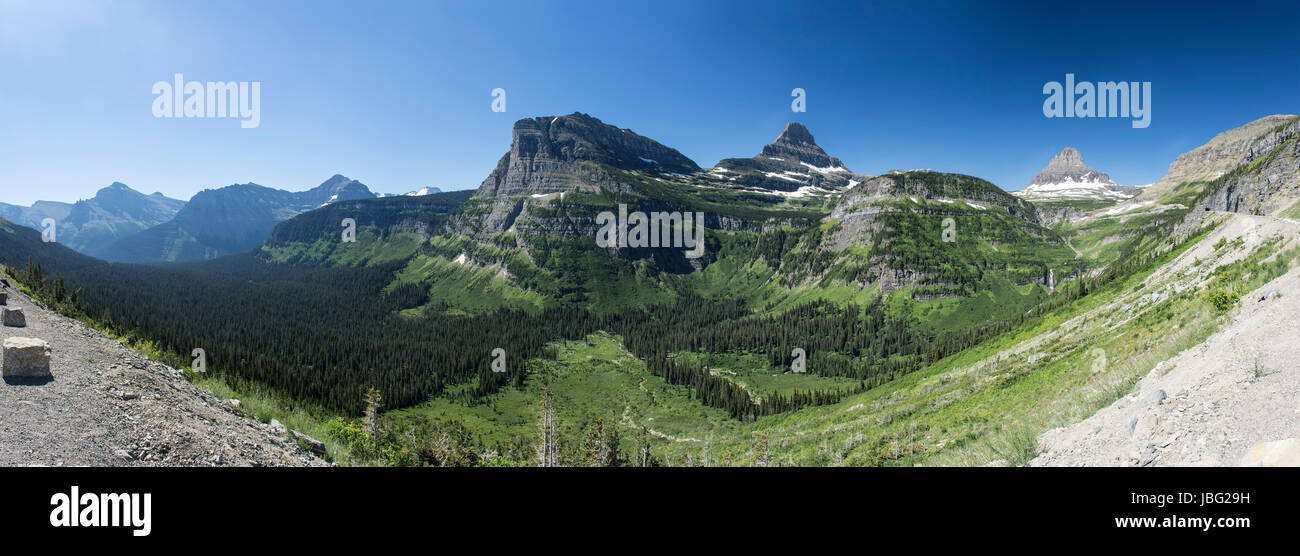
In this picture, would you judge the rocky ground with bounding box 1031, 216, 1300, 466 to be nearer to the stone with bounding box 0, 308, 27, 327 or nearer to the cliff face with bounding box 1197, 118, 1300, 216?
the stone with bounding box 0, 308, 27, 327

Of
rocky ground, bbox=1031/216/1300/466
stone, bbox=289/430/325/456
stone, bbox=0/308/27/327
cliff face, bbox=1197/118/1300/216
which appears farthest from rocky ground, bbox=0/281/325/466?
cliff face, bbox=1197/118/1300/216

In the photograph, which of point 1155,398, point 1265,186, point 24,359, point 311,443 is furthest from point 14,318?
point 1265,186

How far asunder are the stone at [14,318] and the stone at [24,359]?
7.20 meters

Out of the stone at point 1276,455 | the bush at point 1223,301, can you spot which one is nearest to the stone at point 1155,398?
the stone at point 1276,455

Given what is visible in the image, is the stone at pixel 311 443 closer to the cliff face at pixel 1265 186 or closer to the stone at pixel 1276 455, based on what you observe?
the stone at pixel 1276 455

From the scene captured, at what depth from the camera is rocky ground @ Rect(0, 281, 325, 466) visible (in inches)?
418

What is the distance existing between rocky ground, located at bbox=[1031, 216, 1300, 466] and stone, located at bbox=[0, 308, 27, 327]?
117 ft

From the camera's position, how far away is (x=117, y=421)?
12.1 m

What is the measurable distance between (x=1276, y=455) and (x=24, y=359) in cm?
2815

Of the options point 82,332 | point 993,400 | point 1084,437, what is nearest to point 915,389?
point 993,400

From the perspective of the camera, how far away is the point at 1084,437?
10852 millimetres
